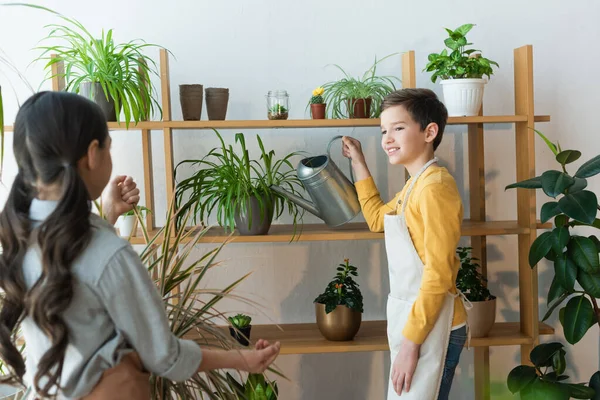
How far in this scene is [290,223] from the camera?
9.16 ft

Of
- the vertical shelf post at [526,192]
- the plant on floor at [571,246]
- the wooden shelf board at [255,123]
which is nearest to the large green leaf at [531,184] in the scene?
the plant on floor at [571,246]

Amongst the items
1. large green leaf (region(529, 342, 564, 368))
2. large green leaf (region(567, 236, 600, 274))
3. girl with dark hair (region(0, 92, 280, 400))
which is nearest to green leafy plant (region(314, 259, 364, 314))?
large green leaf (region(529, 342, 564, 368))

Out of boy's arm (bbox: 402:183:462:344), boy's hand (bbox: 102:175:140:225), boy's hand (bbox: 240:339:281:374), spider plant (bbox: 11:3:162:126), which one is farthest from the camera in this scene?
spider plant (bbox: 11:3:162:126)

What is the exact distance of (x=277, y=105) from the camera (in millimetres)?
2396

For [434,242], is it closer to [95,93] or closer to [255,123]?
[255,123]

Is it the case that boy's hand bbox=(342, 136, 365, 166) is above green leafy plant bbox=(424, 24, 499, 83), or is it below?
below

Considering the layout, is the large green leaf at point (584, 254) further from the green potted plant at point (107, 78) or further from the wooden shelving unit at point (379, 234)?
the green potted plant at point (107, 78)

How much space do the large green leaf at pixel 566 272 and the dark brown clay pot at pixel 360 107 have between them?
846 mm

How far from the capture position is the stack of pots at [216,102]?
240 cm

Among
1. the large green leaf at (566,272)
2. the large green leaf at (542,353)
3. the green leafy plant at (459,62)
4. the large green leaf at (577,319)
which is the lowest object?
the large green leaf at (542,353)

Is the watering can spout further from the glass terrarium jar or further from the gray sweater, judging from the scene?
the gray sweater

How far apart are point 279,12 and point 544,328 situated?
5.18 ft

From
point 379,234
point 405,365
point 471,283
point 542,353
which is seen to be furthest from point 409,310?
point 542,353

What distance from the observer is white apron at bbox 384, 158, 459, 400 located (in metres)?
1.88
